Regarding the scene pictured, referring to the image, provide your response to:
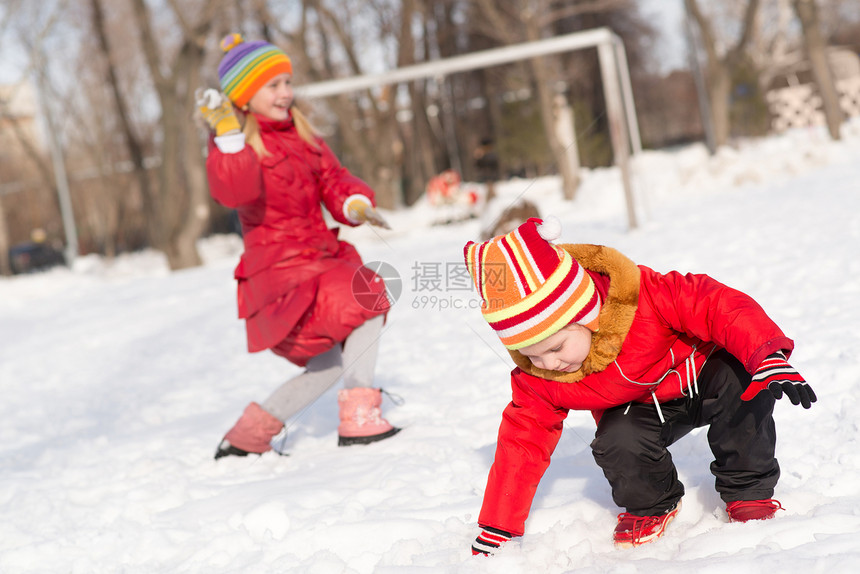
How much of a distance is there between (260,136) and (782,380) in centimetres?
189

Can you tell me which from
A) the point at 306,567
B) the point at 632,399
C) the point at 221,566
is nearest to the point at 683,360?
the point at 632,399

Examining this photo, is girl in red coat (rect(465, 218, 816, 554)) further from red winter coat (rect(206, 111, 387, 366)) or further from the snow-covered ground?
red winter coat (rect(206, 111, 387, 366))

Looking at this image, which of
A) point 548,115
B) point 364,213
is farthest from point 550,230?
point 548,115

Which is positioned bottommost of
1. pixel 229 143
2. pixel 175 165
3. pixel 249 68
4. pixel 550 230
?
pixel 550 230

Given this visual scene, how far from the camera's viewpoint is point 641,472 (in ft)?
6.19

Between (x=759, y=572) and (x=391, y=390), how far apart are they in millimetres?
2248

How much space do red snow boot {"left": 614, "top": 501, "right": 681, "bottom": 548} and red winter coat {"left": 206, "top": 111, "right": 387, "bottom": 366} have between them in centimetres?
121

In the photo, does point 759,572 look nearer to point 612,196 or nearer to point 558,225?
point 558,225

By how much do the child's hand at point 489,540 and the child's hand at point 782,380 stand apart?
652 mm

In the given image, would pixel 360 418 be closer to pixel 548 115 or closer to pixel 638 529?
pixel 638 529

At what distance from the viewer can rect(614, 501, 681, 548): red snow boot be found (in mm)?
1856

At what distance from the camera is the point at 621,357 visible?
6.12ft

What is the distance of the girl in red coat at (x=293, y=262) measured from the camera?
2.76 metres

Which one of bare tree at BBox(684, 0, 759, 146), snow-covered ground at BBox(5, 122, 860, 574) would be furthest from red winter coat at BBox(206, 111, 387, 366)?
bare tree at BBox(684, 0, 759, 146)
